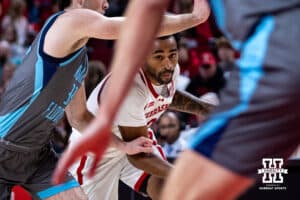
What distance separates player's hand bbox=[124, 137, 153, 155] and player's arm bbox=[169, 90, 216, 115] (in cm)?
63

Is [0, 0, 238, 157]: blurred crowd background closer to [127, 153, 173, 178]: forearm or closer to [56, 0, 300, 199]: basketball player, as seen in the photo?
[127, 153, 173, 178]: forearm

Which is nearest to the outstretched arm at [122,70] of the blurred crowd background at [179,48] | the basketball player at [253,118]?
the basketball player at [253,118]

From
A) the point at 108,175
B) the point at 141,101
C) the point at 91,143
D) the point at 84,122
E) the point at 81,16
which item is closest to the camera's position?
the point at 91,143

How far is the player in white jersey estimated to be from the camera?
427cm

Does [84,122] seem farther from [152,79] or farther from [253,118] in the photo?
[253,118]

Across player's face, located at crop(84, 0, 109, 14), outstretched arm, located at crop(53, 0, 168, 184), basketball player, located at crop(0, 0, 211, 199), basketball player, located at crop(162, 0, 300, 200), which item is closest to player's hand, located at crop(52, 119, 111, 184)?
outstretched arm, located at crop(53, 0, 168, 184)

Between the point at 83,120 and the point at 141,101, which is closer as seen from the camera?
the point at 83,120

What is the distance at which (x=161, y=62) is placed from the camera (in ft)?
14.9

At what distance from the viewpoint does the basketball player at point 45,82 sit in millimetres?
3646

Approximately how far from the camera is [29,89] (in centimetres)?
371

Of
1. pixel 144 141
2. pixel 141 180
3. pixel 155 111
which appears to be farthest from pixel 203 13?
pixel 141 180

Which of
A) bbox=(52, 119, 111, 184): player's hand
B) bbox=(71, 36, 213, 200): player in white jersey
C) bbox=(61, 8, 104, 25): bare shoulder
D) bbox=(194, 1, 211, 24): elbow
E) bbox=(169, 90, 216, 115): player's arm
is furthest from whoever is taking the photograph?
bbox=(169, 90, 216, 115): player's arm

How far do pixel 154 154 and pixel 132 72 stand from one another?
2327 mm

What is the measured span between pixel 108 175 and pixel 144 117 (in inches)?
25.6
